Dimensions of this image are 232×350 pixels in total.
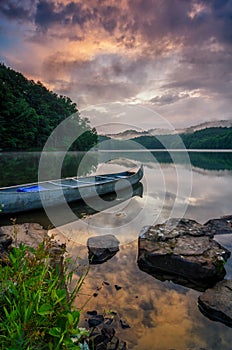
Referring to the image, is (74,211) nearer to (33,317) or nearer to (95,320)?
(95,320)

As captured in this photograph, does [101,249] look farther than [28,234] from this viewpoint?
No

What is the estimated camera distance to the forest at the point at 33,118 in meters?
41.1

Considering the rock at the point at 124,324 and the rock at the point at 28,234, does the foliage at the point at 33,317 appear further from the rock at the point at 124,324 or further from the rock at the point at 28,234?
the rock at the point at 28,234

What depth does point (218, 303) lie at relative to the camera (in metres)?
3.97

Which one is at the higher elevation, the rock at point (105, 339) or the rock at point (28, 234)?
the rock at point (28, 234)

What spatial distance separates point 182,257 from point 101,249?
207cm

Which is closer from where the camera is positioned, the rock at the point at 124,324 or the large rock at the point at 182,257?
the rock at the point at 124,324

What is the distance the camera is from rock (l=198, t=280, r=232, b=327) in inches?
148

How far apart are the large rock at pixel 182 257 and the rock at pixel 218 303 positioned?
51 cm

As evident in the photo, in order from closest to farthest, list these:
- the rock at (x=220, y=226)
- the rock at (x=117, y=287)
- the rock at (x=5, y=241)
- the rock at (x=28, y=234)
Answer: the rock at (x=117, y=287), the rock at (x=5, y=241), the rock at (x=28, y=234), the rock at (x=220, y=226)

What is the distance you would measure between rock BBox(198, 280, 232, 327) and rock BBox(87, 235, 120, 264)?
246 cm

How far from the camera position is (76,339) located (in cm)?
218

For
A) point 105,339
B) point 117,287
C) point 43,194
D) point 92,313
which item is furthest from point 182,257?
point 43,194

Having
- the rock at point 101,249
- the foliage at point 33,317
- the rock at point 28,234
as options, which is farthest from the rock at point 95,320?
the rock at point 28,234
